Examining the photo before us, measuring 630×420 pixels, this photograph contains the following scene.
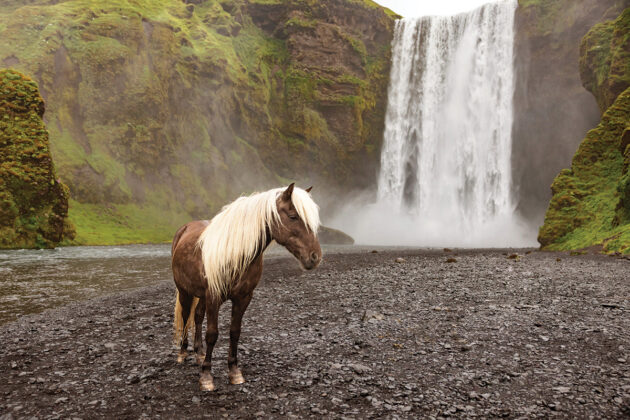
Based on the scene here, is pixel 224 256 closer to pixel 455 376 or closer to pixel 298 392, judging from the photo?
pixel 298 392

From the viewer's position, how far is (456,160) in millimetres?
61000

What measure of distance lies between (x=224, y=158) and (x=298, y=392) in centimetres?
7161

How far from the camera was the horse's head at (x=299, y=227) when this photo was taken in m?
5.45

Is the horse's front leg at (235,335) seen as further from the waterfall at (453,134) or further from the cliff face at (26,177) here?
the waterfall at (453,134)

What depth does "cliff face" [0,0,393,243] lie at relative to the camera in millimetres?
61625

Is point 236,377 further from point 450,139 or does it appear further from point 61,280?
point 450,139

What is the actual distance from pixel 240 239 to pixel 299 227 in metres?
0.97

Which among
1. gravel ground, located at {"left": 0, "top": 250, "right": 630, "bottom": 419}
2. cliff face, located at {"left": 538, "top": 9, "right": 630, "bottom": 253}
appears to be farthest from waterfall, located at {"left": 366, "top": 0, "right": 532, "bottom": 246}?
gravel ground, located at {"left": 0, "top": 250, "right": 630, "bottom": 419}

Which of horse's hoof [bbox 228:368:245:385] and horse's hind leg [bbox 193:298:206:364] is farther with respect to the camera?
horse's hind leg [bbox 193:298:206:364]

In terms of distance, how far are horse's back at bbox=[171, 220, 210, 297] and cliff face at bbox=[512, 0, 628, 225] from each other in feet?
198

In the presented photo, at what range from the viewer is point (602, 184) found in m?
30.8

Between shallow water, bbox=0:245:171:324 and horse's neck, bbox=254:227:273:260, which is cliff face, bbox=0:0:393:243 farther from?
horse's neck, bbox=254:227:273:260

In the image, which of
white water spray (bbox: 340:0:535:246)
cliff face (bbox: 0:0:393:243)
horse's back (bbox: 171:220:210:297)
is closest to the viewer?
horse's back (bbox: 171:220:210:297)

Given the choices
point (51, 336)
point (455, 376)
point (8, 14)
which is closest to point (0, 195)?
point (51, 336)
